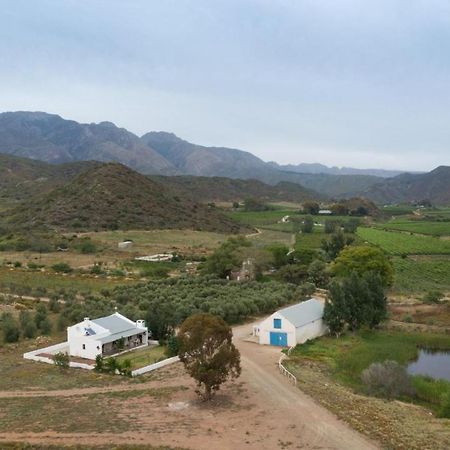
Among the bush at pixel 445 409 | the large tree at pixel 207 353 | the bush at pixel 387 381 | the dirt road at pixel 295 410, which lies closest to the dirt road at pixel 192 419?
the dirt road at pixel 295 410

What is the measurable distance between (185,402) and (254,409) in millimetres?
2840

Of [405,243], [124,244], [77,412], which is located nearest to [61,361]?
[77,412]

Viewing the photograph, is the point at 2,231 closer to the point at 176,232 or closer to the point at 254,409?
the point at 176,232

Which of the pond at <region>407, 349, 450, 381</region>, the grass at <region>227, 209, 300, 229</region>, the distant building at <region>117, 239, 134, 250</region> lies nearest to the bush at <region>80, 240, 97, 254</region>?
the distant building at <region>117, 239, 134, 250</region>

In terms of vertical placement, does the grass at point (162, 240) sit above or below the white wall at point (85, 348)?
above

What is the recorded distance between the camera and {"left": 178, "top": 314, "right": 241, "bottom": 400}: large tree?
23781mm

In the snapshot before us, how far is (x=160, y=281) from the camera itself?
5031cm

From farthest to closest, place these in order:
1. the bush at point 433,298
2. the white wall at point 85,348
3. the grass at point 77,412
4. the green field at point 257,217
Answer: the green field at point 257,217 → the bush at point 433,298 → the white wall at point 85,348 → the grass at point 77,412

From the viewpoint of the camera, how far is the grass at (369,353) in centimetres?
2673

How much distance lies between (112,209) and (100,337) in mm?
71412

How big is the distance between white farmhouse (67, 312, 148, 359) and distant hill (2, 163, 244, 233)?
62270mm

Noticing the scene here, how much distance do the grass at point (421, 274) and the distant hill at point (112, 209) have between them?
43.2 metres

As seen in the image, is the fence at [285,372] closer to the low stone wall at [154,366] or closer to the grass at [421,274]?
the low stone wall at [154,366]

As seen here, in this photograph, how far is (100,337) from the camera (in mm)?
31562
